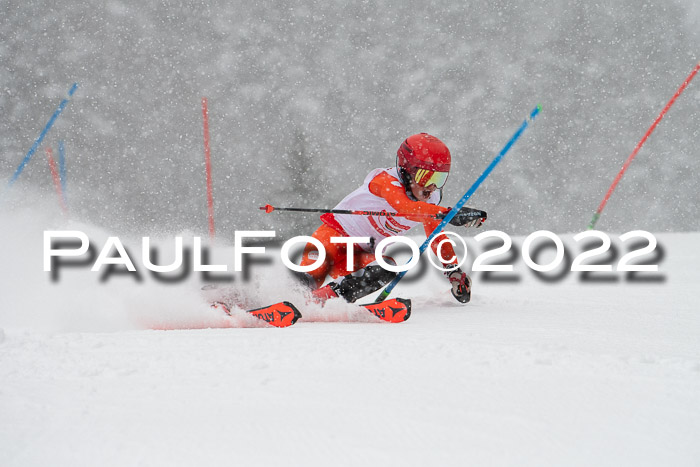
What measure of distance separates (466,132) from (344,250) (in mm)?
33980

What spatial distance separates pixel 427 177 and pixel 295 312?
150cm

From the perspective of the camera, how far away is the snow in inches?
45.7

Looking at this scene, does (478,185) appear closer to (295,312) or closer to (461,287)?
(461,287)

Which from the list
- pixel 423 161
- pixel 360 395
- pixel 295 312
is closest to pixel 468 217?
pixel 423 161

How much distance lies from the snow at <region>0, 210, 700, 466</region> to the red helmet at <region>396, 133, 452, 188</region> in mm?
1268

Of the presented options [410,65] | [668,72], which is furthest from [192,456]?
[668,72]

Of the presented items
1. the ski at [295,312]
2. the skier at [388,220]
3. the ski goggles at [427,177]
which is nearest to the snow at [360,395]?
the ski at [295,312]

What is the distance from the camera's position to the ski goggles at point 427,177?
3734 millimetres

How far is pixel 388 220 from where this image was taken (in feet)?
12.9

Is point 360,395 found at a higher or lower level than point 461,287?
lower

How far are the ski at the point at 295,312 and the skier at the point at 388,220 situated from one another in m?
0.53

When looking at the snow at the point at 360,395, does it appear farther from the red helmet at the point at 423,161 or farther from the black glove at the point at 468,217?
the red helmet at the point at 423,161

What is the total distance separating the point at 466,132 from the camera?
3625 centimetres

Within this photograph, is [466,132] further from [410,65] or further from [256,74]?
[256,74]
